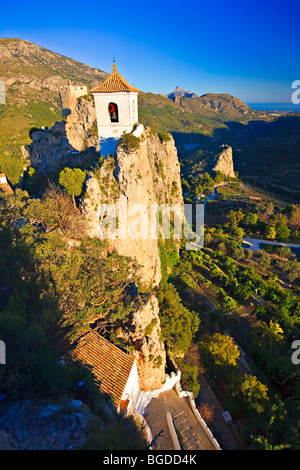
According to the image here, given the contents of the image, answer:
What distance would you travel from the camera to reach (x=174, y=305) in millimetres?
18469

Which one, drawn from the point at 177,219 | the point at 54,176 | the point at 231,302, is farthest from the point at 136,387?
the point at 177,219

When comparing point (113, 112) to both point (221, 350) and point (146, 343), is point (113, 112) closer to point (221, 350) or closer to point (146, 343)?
point (146, 343)

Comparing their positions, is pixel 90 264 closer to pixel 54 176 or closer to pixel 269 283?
pixel 54 176

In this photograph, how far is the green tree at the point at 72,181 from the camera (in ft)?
61.9

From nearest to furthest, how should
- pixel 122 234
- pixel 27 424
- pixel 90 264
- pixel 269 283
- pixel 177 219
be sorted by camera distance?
pixel 27 424, pixel 90 264, pixel 122 234, pixel 269 283, pixel 177 219

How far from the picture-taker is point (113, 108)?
2053 cm

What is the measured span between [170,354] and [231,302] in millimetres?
12750

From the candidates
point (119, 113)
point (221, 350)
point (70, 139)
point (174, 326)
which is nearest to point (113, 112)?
point (119, 113)

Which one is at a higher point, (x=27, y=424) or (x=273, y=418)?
(x=27, y=424)

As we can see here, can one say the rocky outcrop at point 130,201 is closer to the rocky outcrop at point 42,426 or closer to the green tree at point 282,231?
the rocky outcrop at point 42,426

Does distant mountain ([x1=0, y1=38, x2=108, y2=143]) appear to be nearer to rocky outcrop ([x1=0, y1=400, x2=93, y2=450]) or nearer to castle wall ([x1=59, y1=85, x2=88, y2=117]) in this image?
castle wall ([x1=59, y1=85, x2=88, y2=117])

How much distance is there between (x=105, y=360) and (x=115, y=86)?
68.5 ft

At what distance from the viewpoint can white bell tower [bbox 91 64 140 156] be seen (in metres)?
19.7

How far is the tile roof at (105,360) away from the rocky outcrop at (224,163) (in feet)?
235
